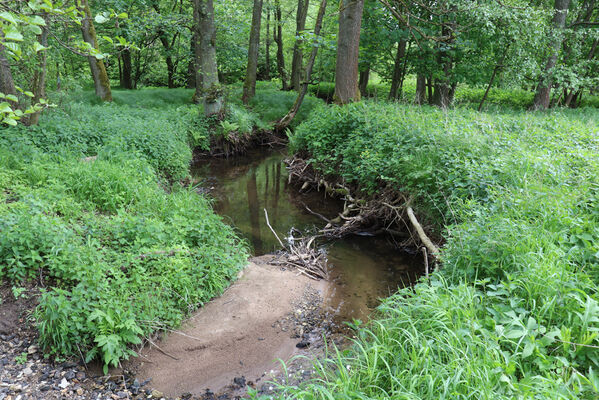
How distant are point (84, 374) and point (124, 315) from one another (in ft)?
2.06

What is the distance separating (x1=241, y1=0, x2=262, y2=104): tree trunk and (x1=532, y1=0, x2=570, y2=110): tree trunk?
11233mm

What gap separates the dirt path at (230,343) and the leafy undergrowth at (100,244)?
0.73 feet

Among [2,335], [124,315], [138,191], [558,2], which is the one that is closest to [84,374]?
[124,315]

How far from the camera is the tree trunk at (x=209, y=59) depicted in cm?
1214

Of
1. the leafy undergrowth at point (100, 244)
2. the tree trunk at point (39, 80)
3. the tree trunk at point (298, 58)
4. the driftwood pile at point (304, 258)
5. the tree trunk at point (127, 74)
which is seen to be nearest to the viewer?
the leafy undergrowth at point (100, 244)

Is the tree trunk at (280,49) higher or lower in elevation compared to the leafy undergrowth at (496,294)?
higher

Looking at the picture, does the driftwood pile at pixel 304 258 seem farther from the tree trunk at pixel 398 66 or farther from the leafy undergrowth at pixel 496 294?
the tree trunk at pixel 398 66

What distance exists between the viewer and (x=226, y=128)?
1312cm

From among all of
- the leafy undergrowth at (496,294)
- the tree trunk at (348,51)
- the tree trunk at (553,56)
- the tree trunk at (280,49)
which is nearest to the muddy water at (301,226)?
the leafy undergrowth at (496,294)

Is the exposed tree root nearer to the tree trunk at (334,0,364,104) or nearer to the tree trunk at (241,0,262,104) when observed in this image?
the tree trunk at (334,0,364,104)

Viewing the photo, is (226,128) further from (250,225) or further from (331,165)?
(250,225)

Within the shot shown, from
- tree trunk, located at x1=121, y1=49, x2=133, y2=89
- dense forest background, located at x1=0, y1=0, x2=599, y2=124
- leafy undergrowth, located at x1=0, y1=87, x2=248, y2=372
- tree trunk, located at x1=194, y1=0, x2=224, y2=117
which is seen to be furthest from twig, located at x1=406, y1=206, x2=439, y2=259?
tree trunk, located at x1=121, y1=49, x2=133, y2=89

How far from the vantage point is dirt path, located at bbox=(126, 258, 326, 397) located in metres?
3.84

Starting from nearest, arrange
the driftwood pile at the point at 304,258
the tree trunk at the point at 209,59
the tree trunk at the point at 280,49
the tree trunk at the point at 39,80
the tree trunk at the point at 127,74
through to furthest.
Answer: the driftwood pile at the point at 304,258 < the tree trunk at the point at 39,80 < the tree trunk at the point at 209,59 < the tree trunk at the point at 127,74 < the tree trunk at the point at 280,49
